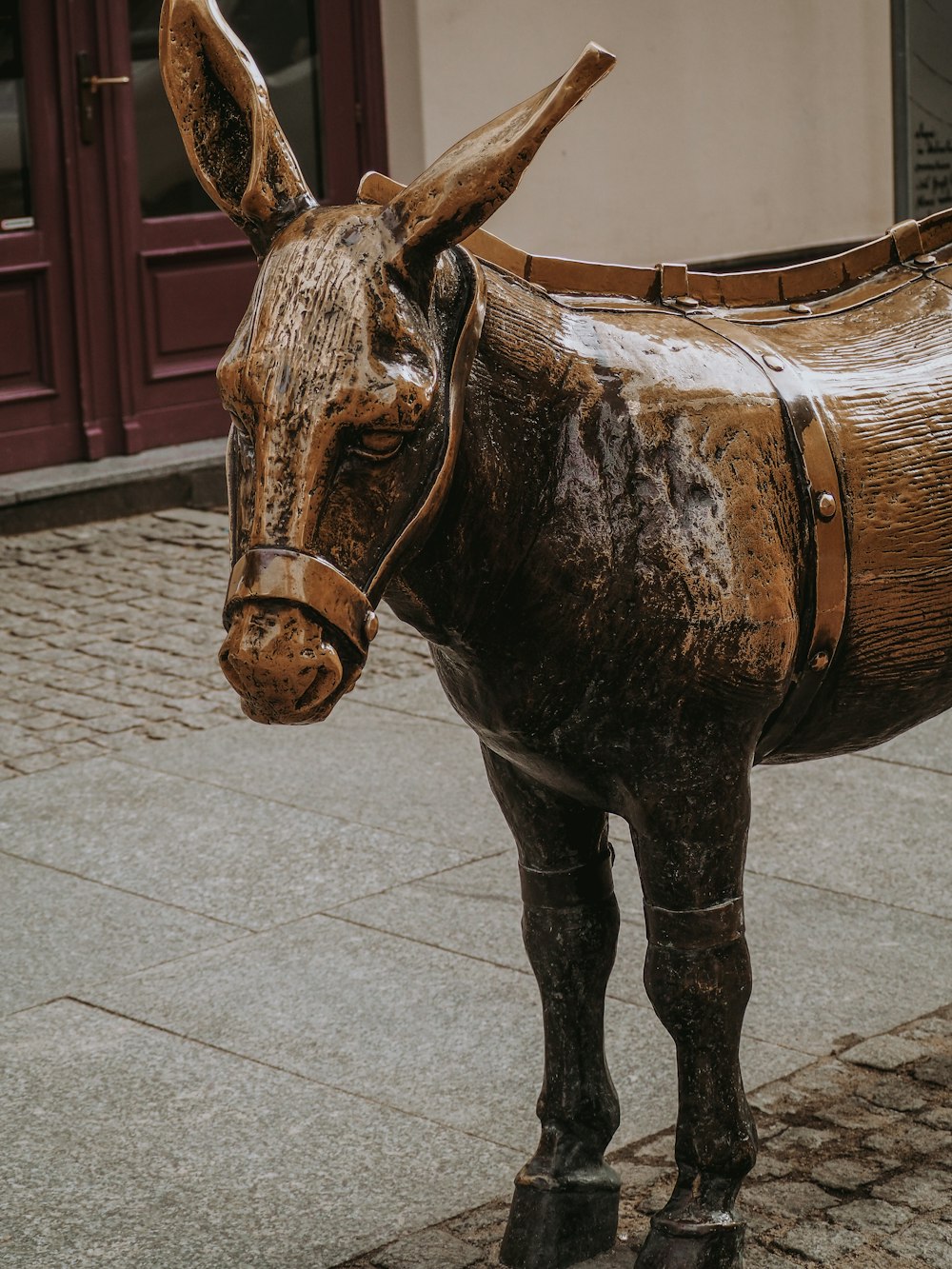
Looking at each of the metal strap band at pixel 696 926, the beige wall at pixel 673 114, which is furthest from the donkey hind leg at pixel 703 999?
the beige wall at pixel 673 114

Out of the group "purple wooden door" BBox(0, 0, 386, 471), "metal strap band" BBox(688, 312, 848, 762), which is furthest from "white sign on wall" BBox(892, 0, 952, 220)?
"metal strap band" BBox(688, 312, 848, 762)

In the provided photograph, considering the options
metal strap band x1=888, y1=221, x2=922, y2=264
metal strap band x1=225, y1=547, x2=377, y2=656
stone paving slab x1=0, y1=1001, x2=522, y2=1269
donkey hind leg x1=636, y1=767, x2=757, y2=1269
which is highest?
metal strap band x1=888, y1=221, x2=922, y2=264

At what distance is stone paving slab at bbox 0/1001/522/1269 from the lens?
321cm

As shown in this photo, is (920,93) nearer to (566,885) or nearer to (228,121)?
(566,885)

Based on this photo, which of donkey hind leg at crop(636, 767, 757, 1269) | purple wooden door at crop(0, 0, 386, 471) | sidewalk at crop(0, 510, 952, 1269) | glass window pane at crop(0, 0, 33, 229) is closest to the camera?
donkey hind leg at crop(636, 767, 757, 1269)

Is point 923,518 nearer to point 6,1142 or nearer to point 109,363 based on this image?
point 6,1142

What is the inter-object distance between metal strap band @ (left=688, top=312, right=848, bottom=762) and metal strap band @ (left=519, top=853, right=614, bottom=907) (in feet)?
1.36

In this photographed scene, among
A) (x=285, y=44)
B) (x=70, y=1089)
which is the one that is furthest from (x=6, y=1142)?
(x=285, y=44)

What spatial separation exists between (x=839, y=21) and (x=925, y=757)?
724cm

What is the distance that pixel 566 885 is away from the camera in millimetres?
3006

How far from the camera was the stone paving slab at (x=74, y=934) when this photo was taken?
4359mm

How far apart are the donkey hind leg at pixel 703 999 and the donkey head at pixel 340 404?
67cm

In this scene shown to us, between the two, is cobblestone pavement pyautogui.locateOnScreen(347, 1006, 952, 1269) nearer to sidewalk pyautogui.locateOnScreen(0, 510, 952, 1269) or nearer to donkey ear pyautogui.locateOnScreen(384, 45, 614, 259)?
sidewalk pyautogui.locateOnScreen(0, 510, 952, 1269)

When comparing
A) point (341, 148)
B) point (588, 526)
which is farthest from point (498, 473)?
point (341, 148)
